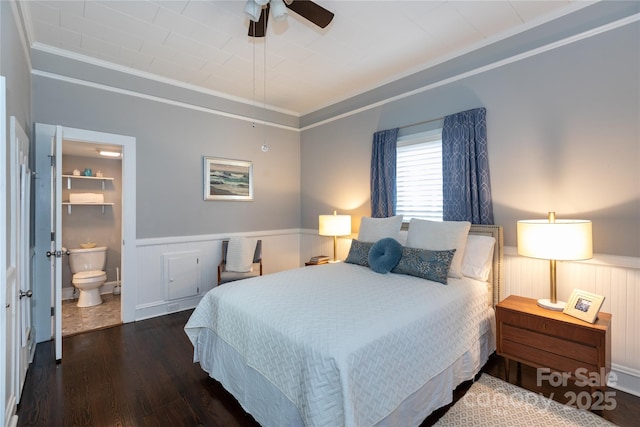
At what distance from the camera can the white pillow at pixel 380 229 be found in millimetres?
3201

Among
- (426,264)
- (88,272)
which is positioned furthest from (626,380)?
(88,272)

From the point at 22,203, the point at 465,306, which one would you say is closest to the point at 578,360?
the point at 465,306

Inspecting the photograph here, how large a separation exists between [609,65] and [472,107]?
0.98 m

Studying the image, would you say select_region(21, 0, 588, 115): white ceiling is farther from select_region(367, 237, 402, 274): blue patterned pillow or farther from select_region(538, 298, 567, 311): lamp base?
select_region(538, 298, 567, 311): lamp base

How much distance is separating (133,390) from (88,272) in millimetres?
2616

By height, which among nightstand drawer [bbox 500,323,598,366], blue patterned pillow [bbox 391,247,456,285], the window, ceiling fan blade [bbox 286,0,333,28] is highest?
ceiling fan blade [bbox 286,0,333,28]

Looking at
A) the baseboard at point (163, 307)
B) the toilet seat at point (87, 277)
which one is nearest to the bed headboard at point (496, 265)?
the baseboard at point (163, 307)

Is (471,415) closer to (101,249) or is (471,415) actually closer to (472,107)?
(472,107)

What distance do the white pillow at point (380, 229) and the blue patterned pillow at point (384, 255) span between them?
0.23 m

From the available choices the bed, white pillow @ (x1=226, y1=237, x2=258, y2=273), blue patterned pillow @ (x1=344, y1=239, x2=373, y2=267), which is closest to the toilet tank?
white pillow @ (x1=226, y1=237, x2=258, y2=273)

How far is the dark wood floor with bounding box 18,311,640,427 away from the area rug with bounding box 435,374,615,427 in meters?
0.08

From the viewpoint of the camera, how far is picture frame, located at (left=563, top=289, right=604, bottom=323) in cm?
198

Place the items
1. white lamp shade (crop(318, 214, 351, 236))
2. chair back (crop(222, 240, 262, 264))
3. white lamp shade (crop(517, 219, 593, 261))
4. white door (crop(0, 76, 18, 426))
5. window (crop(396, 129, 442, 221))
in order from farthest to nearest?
chair back (crop(222, 240, 262, 264)) → white lamp shade (crop(318, 214, 351, 236)) → window (crop(396, 129, 442, 221)) → white lamp shade (crop(517, 219, 593, 261)) → white door (crop(0, 76, 18, 426))

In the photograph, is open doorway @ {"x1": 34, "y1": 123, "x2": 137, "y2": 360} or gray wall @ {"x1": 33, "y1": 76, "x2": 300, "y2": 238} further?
gray wall @ {"x1": 33, "y1": 76, "x2": 300, "y2": 238}
